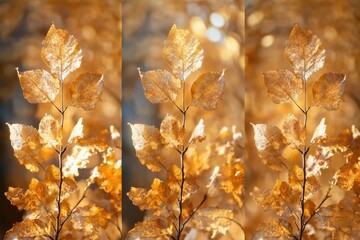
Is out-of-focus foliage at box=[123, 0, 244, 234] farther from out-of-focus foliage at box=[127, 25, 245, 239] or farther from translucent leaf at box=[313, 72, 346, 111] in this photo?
translucent leaf at box=[313, 72, 346, 111]

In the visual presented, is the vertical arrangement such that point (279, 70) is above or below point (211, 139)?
above

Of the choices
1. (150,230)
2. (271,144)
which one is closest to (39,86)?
(150,230)

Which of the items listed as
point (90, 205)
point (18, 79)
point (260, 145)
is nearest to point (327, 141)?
point (260, 145)

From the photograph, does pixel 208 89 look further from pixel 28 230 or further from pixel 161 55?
pixel 28 230

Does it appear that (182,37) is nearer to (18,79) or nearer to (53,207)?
(18,79)

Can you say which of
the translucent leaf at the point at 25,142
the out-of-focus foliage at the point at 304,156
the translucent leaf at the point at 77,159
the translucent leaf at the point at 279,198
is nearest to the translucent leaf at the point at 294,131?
the out-of-focus foliage at the point at 304,156

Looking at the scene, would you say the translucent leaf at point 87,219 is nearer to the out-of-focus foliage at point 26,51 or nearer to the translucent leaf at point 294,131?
the out-of-focus foliage at point 26,51
